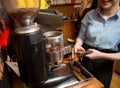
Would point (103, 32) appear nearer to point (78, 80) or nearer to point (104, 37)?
point (104, 37)

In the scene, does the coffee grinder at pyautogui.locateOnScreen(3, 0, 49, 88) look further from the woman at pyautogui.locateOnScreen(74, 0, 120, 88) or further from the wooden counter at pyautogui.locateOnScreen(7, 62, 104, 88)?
the woman at pyautogui.locateOnScreen(74, 0, 120, 88)

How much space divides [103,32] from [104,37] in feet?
0.13

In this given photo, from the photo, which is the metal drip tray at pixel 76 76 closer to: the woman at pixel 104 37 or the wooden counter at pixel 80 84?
the wooden counter at pixel 80 84

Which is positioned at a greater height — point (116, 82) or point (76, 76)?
point (76, 76)

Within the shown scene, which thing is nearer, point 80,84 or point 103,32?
point 80,84

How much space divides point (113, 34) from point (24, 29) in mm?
726

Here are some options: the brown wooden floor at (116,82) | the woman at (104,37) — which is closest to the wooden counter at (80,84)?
the woman at (104,37)

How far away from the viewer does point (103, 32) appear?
120cm

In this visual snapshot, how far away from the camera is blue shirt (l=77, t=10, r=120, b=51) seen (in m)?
1.17

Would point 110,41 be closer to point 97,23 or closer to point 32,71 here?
point 97,23

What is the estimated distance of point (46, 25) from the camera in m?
0.93

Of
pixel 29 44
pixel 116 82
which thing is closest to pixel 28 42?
pixel 29 44

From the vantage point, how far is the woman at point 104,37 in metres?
1.16

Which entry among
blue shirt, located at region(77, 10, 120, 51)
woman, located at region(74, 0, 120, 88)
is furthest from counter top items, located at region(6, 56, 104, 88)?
blue shirt, located at region(77, 10, 120, 51)
